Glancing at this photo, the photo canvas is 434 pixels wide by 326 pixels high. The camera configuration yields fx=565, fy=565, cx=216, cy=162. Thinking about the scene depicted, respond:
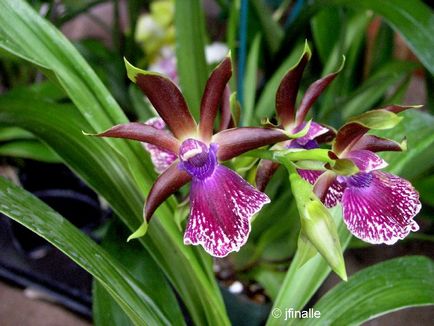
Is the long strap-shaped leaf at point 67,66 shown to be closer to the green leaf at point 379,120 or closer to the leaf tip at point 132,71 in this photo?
the leaf tip at point 132,71

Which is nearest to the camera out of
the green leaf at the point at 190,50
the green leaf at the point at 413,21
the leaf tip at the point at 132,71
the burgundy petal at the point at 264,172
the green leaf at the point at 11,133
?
the leaf tip at the point at 132,71

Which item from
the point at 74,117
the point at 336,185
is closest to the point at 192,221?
the point at 336,185

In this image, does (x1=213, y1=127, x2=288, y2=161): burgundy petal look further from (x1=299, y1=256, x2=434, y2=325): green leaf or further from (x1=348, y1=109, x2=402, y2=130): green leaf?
(x1=299, y1=256, x2=434, y2=325): green leaf

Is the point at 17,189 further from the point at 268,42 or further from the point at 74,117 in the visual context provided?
the point at 268,42

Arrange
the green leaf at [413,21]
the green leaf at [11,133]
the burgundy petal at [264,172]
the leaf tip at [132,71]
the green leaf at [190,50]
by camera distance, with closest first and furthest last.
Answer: the leaf tip at [132,71]
the burgundy petal at [264,172]
the green leaf at [413,21]
the green leaf at [190,50]
the green leaf at [11,133]

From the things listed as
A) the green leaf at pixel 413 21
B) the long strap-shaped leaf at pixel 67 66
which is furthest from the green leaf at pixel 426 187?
the long strap-shaped leaf at pixel 67 66

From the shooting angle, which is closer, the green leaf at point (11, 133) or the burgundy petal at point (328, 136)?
the burgundy petal at point (328, 136)

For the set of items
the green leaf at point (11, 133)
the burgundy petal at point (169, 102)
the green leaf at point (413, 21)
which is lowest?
the burgundy petal at point (169, 102)

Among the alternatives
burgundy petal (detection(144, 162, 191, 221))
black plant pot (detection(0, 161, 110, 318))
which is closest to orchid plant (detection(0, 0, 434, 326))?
burgundy petal (detection(144, 162, 191, 221))
